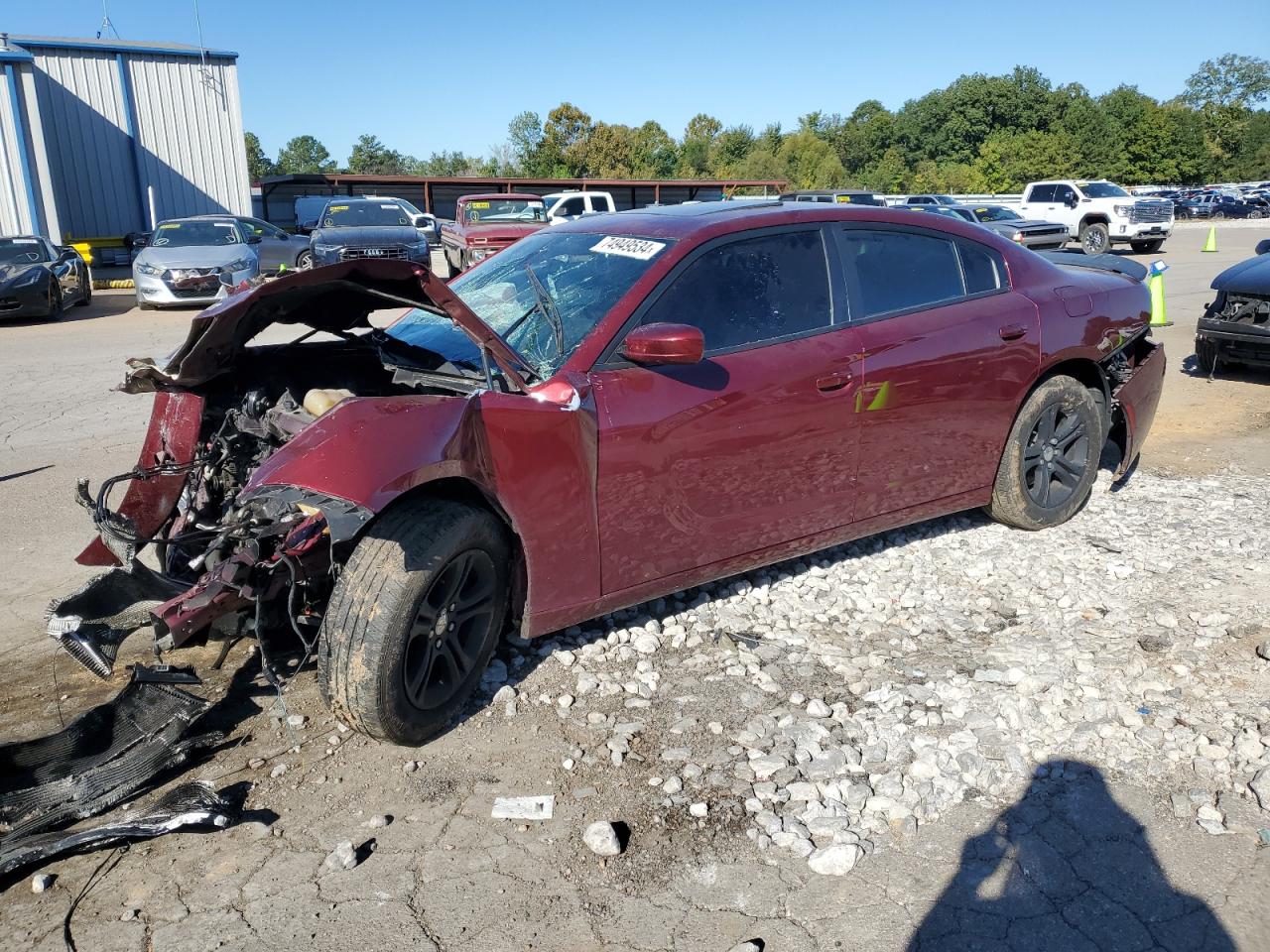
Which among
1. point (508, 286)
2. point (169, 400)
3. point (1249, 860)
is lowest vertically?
point (1249, 860)

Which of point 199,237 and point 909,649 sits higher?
point 199,237

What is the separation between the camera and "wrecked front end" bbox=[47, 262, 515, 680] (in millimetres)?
3008

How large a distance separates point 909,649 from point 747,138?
91.9m

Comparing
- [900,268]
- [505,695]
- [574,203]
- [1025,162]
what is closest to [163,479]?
[505,695]

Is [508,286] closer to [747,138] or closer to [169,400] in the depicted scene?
[169,400]

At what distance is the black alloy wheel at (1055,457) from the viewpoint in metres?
5.10

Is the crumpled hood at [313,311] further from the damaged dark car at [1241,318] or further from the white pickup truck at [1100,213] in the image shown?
the white pickup truck at [1100,213]

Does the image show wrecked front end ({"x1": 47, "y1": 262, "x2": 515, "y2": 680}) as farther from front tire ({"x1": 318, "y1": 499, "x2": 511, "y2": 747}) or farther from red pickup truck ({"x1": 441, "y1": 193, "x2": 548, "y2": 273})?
red pickup truck ({"x1": 441, "y1": 193, "x2": 548, "y2": 273})

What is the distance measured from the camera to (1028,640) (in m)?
4.16

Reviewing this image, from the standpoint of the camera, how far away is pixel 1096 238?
26734 mm

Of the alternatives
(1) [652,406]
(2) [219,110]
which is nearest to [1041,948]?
(1) [652,406]

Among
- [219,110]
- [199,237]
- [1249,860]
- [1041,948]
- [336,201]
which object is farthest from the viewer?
[219,110]

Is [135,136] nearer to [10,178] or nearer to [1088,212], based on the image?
[10,178]

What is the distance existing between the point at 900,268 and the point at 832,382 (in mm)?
842
